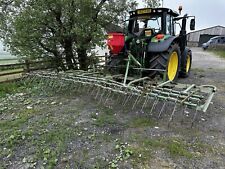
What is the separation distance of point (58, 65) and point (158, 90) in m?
4.83

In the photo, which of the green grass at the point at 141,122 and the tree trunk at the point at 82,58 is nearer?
the green grass at the point at 141,122

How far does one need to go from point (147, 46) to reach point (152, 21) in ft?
2.90

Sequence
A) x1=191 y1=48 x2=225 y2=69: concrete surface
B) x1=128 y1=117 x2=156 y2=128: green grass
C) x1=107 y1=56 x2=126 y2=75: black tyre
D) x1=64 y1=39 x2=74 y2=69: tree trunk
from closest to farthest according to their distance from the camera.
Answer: x1=128 y1=117 x2=156 y2=128: green grass < x1=107 y1=56 x2=126 y2=75: black tyre < x1=64 y1=39 x2=74 y2=69: tree trunk < x1=191 y1=48 x2=225 y2=69: concrete surface

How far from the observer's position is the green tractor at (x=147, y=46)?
5154 mm

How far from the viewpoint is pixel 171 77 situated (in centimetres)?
597

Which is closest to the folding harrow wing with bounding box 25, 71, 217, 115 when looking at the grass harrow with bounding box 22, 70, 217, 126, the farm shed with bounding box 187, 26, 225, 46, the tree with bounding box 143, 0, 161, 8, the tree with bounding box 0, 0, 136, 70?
the grass harrow with bounding box 22, 70, 217, 126

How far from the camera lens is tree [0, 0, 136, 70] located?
6.12m

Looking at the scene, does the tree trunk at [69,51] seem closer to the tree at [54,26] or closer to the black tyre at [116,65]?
the tree at [54,26]

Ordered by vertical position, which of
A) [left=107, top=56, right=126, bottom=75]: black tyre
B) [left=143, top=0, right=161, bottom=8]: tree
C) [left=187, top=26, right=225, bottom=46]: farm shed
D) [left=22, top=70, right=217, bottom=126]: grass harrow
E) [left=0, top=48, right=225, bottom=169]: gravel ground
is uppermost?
[left=143, top=0, right=161, bottom=8]: tree

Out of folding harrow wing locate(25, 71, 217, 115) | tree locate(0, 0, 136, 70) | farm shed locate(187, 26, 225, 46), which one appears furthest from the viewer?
farm shed locate(187, 26, 225, 46)

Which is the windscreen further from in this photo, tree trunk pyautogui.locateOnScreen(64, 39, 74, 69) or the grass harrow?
tree trunk pyautogui.locateOnScreen(64, 39, 74, 69)

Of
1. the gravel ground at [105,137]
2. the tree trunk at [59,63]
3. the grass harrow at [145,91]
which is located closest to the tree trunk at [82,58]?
the tree trunk at [59,63]

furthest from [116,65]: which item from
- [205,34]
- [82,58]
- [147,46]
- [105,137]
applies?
[205,34]

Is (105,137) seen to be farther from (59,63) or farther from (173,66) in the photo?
(59,63)
